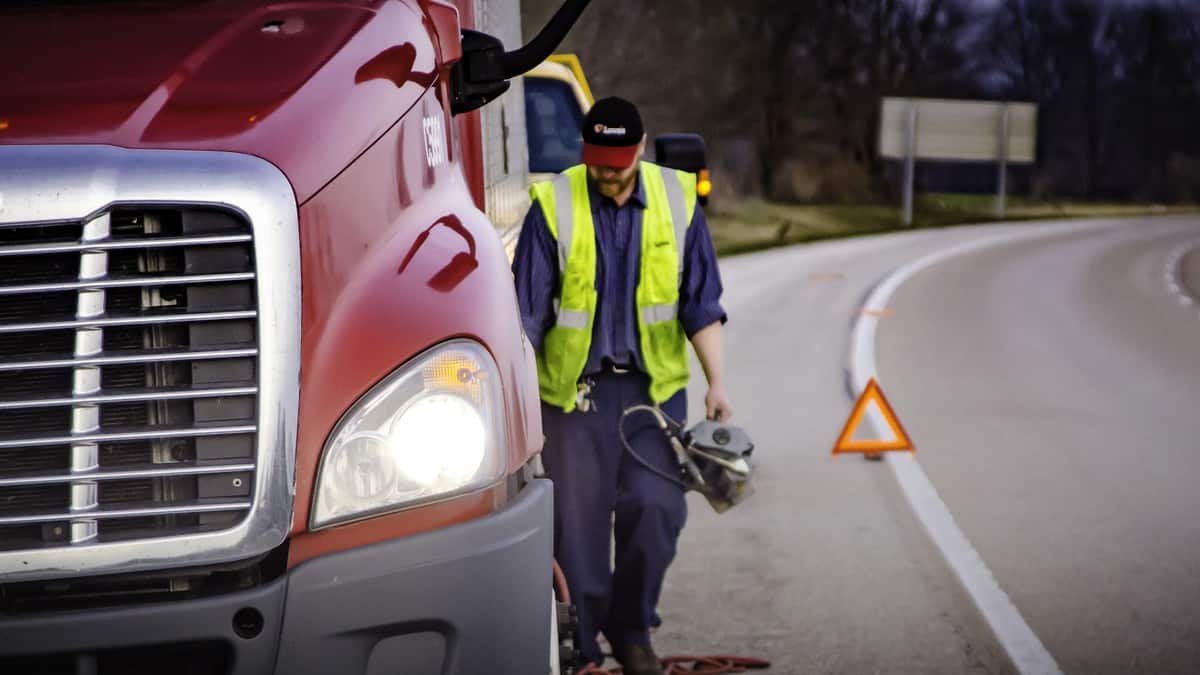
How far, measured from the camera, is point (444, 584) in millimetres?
3270

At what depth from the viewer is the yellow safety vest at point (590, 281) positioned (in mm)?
5613

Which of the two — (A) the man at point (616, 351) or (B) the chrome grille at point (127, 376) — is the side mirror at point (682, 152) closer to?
(A) the man at point (616, 351)

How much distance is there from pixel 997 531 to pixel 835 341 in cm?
970

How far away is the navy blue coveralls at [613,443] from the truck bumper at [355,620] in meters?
2.32

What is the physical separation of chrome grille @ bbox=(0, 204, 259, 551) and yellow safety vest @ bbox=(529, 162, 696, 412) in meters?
2.46

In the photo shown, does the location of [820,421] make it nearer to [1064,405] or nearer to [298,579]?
[1064,405]

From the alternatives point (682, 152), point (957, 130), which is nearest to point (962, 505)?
point (682, 152)

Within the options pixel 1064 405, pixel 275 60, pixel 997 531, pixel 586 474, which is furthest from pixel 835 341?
pixel 275 60

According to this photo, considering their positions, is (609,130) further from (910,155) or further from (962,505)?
(910,155)

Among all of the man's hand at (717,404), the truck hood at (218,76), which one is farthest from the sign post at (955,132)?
the truck hood at (218,76)

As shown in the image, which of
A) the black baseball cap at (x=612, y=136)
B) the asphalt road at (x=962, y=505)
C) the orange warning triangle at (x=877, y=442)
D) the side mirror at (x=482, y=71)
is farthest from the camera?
the orange warning triangle at (x=877, y=442)

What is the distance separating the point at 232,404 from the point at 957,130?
6013cm

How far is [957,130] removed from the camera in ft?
201

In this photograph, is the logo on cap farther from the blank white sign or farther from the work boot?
the blank white sign
